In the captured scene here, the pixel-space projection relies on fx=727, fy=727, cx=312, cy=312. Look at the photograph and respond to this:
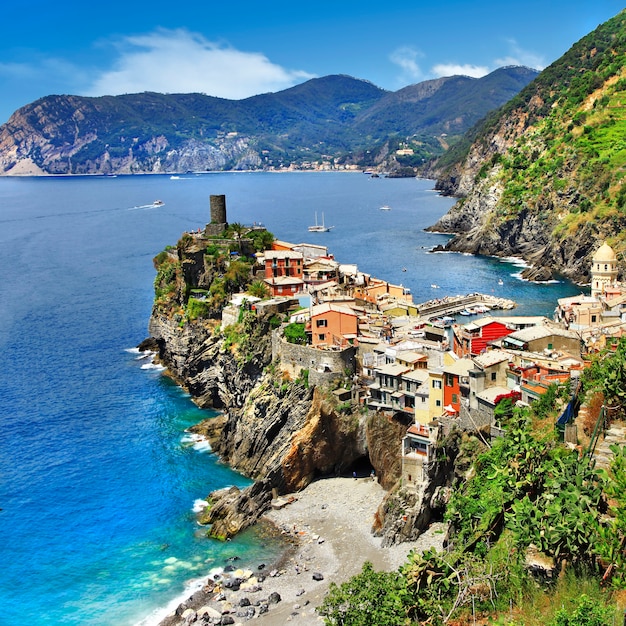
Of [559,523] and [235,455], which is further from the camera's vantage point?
[235,455]

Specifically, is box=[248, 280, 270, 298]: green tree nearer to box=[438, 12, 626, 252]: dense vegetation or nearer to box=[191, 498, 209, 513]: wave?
box=[191, 498, 209, 513]: wave

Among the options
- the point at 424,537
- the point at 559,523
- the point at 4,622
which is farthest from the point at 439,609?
the point at 4,622

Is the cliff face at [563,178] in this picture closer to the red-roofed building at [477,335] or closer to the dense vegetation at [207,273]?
the dense vegetation at [207,273]

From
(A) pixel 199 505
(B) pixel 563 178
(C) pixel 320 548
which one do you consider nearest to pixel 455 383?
(C) pixel 320 548

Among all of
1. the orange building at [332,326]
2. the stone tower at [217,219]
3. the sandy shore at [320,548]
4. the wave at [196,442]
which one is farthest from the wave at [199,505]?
the stone tower at [217,219]

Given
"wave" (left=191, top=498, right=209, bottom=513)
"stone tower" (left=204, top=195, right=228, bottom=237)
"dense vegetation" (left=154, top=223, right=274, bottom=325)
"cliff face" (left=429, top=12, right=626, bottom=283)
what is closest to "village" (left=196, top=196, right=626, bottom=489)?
"dense vegetation" (left=154, top=223, right=274, bottom=325)

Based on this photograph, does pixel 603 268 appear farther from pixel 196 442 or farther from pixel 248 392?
pixel 196 442

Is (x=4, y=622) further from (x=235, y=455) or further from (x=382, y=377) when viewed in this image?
(x=382, y=377)
